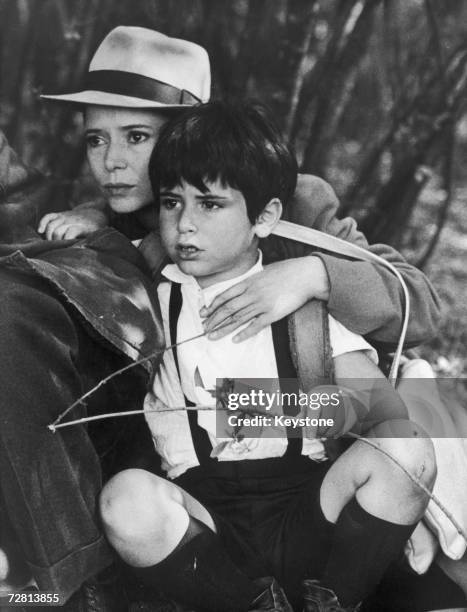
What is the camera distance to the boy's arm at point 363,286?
1.36 metres

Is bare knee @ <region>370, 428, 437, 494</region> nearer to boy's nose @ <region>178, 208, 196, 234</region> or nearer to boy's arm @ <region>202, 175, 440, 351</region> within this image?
boy's arm @ <region>202, 175, 440, 351</region>

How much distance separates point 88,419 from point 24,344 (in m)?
0.14

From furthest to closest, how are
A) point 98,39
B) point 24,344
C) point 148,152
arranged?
1. point 98,39
2. point 148,152
3. point 24,344

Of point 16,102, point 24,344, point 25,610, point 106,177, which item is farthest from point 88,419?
point 16,102

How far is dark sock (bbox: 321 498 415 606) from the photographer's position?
1255mm

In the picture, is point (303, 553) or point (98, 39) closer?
point (303, 553)

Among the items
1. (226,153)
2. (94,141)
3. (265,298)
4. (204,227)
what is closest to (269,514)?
(265,298)

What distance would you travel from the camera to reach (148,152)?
1457mm

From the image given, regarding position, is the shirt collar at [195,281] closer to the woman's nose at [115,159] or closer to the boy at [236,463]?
the boy at [236,463]

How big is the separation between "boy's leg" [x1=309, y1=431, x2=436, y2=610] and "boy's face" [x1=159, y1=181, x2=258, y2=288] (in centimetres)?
36

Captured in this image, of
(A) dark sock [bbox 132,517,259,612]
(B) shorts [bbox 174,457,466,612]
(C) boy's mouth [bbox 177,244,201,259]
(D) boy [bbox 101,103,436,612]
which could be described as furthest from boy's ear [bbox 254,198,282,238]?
(A) dark sock [bbox 132,517,259,612]

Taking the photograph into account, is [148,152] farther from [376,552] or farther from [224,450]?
[376,552]

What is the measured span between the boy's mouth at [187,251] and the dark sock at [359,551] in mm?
437

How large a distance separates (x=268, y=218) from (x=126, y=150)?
0.26 m
